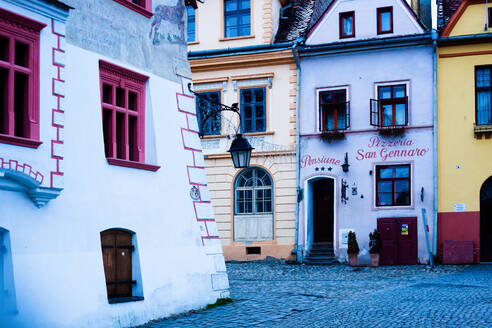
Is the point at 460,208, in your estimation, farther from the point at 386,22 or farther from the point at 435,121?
the point at 386,22

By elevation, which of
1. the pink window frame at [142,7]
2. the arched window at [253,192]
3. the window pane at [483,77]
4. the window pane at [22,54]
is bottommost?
the arched window at [253,192]

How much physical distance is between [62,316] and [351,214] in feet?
55.9

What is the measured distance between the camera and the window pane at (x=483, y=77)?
24547 mm

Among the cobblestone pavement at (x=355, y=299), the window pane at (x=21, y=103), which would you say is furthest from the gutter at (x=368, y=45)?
the window pane at (x=21, y=103)

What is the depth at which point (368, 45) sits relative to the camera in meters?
25.5

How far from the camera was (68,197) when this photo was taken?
9914 mm

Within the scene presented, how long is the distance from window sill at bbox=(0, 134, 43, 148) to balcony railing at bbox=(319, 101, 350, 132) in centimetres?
1765

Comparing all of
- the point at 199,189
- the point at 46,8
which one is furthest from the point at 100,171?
the point at 199,189

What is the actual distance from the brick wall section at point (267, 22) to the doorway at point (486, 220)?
964cm

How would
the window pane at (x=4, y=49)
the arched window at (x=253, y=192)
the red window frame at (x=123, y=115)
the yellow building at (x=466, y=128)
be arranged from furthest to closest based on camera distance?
the arched window at (x=253, y=192) → the yellow building at (x=466, y=128) → the red window frame at (x=123, y=115) → the window pane at (x=4, y=49)

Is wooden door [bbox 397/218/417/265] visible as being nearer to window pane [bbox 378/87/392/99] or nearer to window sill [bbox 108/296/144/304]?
window pane [bbox 378/87/392/99]

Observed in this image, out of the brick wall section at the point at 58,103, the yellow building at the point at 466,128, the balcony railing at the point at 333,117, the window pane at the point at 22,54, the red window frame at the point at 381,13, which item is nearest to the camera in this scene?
the window pane at the point at 22,54

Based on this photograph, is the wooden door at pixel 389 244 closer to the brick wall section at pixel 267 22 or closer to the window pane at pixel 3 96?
the brick wall section at pixel 267 22

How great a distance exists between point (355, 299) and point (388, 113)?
12539 mm
